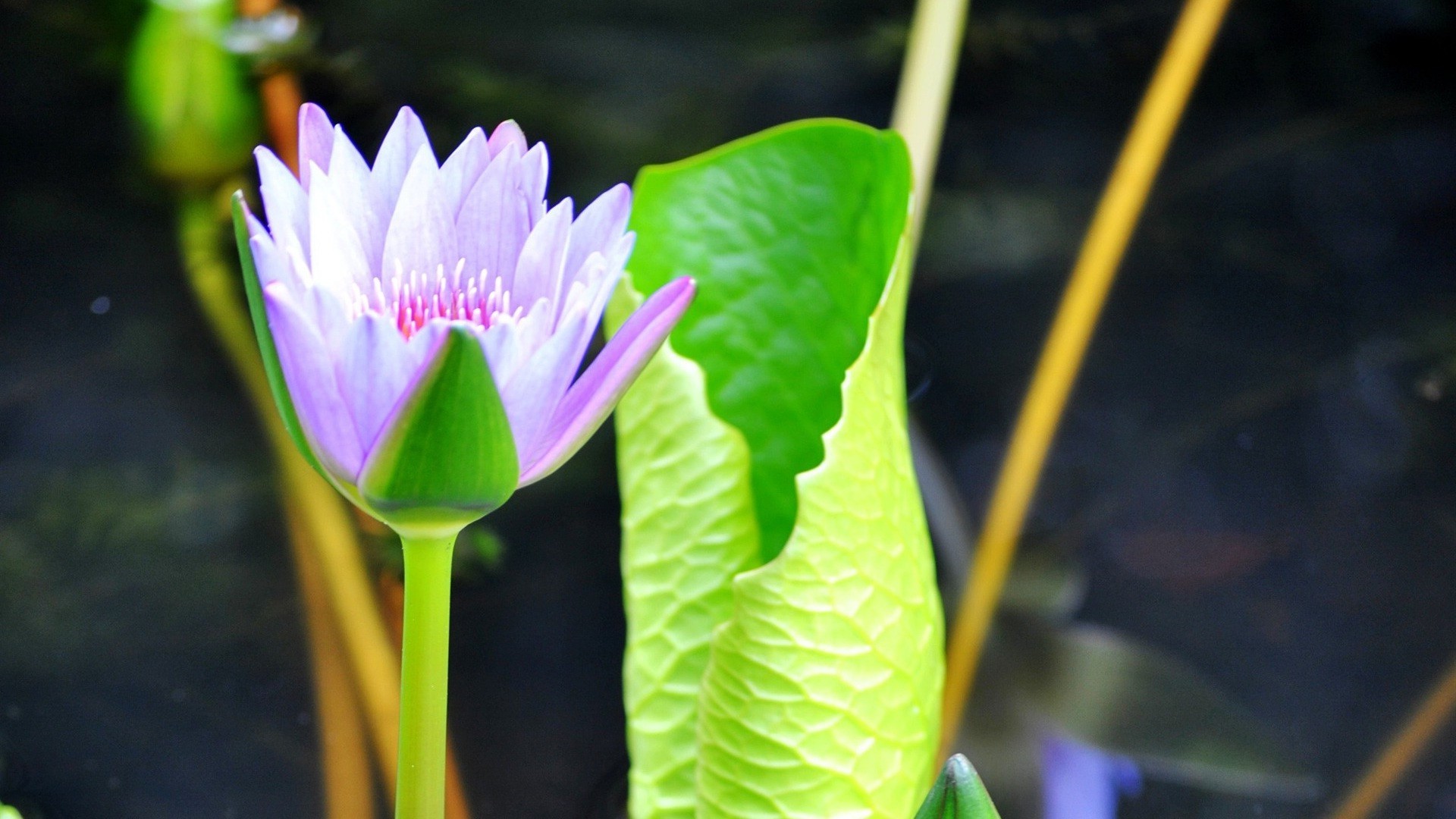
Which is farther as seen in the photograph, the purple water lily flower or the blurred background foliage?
the blurred background foliage

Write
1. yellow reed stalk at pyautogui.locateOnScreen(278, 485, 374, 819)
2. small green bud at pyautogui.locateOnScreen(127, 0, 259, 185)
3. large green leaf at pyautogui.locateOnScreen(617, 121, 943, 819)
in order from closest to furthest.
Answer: large green leaf at pyautogui.locateOnScreen(617, 121, 943, 819), yellow reed stalk at pyautogui.locateOnScreen(278, 485, 374, 819), small green bud at pyautogui.locateOnScreen(127, 0, 259, 185)

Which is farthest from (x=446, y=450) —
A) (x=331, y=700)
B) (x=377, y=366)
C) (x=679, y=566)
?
(x=331, y=700)

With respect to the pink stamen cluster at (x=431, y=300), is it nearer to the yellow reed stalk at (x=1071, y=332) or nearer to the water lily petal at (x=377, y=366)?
the water lily petal at (x=377, y=366)

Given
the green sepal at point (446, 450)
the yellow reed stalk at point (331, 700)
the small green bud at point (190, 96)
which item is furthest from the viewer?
the small green bud at point (190, 96)

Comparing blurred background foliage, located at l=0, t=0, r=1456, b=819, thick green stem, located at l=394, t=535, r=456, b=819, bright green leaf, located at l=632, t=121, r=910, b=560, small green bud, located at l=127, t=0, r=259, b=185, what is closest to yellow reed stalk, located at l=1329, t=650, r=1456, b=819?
blurred background foliage, located at l=0, t=0, r=1456, b=819

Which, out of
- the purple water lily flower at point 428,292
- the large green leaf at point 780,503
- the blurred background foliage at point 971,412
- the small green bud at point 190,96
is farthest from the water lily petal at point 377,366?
the small green bud at point 190,96

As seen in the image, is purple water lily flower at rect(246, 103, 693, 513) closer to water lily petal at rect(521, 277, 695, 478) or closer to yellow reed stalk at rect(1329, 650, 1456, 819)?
water lily petal at rect(521, 277, 695, 478)

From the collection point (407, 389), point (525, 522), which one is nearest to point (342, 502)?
point (525, 522)
